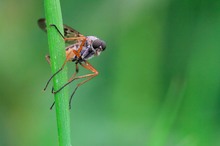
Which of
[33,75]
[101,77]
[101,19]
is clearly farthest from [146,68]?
[33,75]

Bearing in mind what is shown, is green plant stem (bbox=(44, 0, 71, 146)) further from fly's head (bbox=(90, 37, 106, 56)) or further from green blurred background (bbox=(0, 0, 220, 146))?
fly's head (bbox=(90, 37, 106, 56))

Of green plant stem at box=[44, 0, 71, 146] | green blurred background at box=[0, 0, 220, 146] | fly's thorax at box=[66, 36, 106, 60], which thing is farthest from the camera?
fly's thorax at box=[66, 36, 106, 60]

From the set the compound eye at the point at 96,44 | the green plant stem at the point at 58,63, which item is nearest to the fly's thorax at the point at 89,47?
the compound eye at the point at 96,44

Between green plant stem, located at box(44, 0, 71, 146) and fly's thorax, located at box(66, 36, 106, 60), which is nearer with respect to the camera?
green plant stem, located at box(44, 0, 71, 146)

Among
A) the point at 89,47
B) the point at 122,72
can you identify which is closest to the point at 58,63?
the point at 89,47

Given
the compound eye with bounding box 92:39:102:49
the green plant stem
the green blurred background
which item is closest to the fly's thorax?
the compound eye with bounding box 92:39:102:49
